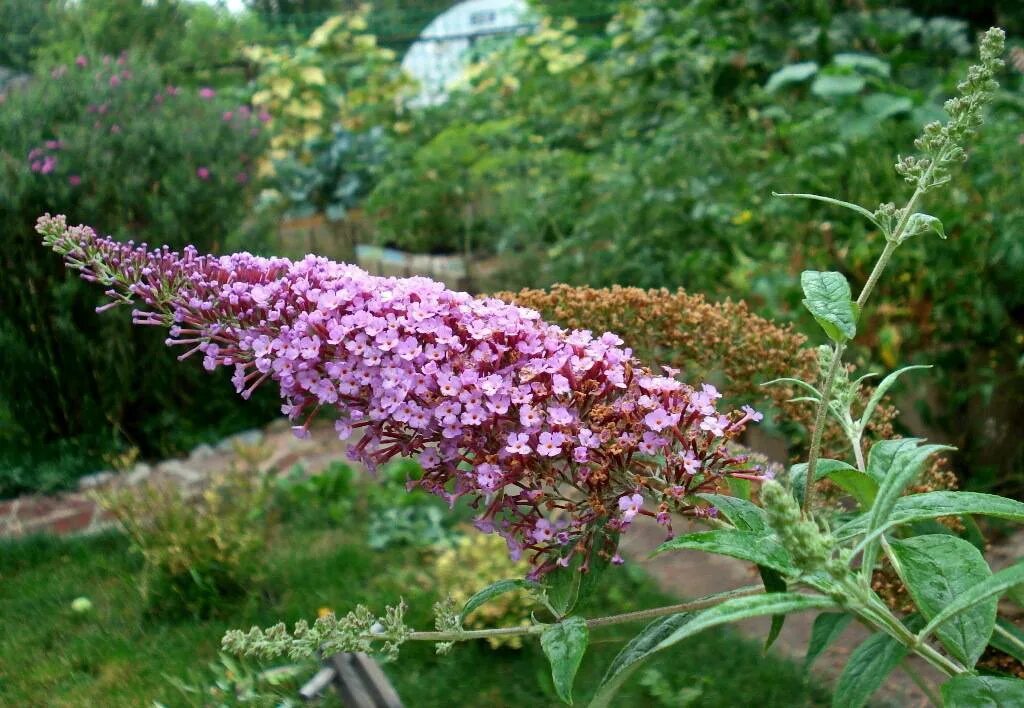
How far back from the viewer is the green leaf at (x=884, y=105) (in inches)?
141

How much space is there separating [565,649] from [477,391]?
0.30 m

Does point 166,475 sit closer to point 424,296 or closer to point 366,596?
point 366,596

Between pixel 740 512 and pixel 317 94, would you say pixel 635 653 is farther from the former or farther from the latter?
pixel 317 94

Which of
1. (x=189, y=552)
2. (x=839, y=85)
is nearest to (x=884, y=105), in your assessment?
(x=839, y=85)

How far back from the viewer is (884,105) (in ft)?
11.8

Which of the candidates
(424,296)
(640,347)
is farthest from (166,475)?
(424,296)

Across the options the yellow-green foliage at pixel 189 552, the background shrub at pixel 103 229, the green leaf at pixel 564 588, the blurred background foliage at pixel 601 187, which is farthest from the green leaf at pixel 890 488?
the background shrub at pixel 103 229

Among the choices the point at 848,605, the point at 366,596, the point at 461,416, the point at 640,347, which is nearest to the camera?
the point at 848,605

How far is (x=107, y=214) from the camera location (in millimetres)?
3936

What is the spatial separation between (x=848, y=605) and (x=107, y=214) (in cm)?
364

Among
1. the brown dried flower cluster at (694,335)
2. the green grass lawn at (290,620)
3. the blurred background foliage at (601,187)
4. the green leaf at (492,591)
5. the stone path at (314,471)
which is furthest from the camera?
the blurred background foliage at (601,187)

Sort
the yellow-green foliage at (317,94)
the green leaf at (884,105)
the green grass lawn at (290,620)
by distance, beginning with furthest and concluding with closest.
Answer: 1. the yellow-green foliage at (317,94)
2. the green leaf at (884,105)
3. the green grass lawn at (290,620)

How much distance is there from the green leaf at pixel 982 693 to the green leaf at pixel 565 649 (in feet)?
1.22

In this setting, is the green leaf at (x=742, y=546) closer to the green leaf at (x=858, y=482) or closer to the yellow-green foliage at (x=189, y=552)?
the green leaf at (x=858, y=482)
